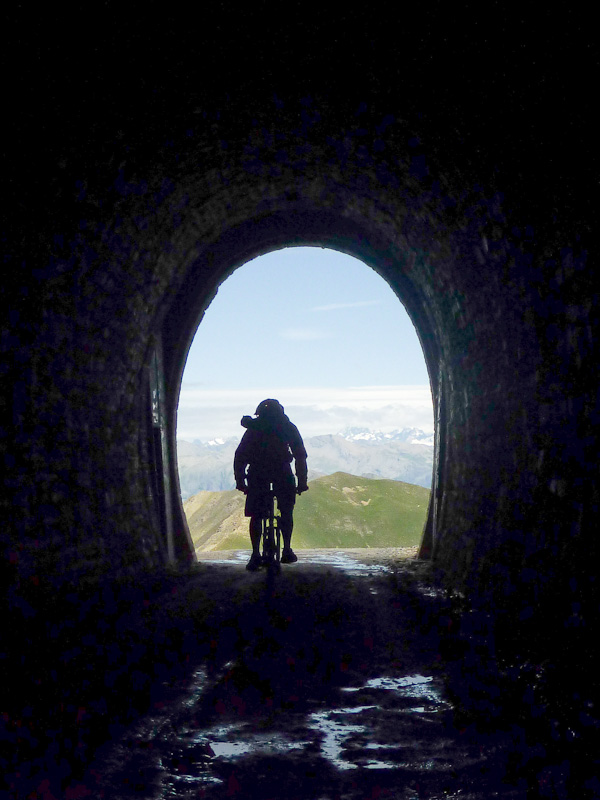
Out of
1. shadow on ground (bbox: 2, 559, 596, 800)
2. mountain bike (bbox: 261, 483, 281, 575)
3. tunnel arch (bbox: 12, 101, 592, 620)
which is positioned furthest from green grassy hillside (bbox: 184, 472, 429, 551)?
shadow on ground (bbox: 2, 559, 596, 800)

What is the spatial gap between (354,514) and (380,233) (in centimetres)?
2817

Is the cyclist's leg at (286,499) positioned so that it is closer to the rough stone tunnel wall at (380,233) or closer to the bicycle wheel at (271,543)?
the bicycle wheel at (271,543)

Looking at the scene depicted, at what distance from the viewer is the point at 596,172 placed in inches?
137

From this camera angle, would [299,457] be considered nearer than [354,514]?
Yes

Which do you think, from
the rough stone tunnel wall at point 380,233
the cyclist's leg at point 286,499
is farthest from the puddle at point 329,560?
the cyclist's leg at point 286,499

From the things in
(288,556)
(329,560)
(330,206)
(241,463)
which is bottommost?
(329,560)

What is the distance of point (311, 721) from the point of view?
378 centimetres

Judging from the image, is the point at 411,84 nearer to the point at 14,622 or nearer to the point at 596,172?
the point at 596,172

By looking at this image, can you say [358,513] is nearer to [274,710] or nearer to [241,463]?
[241,463]

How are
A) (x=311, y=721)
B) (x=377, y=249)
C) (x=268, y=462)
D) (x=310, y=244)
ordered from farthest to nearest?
(x=310, y=244) → (x=377, y=249) → (x=268, y=462) → (x=311, y=721)

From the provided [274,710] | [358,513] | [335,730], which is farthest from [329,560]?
[358,513]

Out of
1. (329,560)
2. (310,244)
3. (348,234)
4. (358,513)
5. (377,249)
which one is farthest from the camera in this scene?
(358,513)

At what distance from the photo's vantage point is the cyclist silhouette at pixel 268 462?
8266 millimetres

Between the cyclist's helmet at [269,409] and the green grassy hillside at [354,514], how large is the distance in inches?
879
